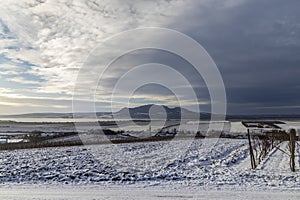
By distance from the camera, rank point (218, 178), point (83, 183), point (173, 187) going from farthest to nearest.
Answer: point (218, 178)
point (83, 183)
point (173, 187)

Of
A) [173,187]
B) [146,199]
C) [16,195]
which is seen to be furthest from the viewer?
[173,187]

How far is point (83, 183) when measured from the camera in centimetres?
957

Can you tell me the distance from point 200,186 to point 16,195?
550 centimetres

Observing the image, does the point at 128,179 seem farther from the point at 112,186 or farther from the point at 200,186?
the point at 200,186

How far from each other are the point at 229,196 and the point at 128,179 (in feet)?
13.1

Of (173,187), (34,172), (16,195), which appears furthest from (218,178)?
(34,172)

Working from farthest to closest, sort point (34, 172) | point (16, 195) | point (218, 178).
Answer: point (34, 172) → point (218, 178) → point (16, 195)

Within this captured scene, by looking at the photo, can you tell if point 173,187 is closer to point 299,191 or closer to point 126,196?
point 126,196

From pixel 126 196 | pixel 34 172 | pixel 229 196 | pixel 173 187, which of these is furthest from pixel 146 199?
pixel 34 172

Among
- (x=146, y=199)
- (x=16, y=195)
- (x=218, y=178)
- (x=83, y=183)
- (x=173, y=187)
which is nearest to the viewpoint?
(x=146, y=199)

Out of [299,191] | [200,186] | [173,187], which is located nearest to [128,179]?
[173,187]

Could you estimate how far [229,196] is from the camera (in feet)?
24.6

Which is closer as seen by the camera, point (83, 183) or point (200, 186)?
point (200, 186)

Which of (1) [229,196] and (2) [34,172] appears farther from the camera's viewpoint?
(2) [34,172]
